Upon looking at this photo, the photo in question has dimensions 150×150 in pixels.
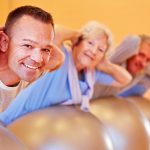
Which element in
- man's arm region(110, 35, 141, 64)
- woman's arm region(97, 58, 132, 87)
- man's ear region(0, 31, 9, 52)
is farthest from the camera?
man's arm region(110, 35, 141, 64)

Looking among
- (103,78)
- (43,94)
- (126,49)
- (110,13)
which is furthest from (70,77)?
(110,13)

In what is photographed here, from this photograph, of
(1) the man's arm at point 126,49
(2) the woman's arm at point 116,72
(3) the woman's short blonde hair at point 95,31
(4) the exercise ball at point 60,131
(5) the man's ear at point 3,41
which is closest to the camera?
(5) the man's ear at point 3,41

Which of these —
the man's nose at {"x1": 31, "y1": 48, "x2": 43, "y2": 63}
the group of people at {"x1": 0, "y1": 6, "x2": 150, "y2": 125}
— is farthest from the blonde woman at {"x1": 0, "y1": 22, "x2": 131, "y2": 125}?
the man's nose at {"x1": 31, "y1": 48, "x2": 43, "y2": 63}

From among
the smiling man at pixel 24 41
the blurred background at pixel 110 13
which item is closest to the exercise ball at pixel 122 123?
the blurred background at pixel 110 13

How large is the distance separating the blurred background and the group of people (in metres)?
0.23

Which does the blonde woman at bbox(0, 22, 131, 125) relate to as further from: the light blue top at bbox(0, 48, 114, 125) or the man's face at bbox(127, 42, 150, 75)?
the man's face at bbox(127, 42, 150, 75)

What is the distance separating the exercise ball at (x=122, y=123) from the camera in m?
0.98

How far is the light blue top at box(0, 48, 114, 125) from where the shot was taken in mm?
852

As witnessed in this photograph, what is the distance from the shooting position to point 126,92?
50.5 inches

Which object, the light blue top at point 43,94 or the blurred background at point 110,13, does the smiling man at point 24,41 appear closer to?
the light blue top at point 43,94

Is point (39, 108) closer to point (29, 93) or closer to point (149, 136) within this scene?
point (29, 93)

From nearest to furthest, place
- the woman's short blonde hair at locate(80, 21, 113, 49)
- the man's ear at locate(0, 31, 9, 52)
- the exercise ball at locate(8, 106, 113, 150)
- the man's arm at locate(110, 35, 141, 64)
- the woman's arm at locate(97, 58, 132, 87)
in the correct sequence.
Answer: the man's ear at locate(0, 31, 9, 52), the exercise ball at locate(8, 106, 113, 150), the woman's short blonde hair at locate(80, 21, 113, 49), the woman's arm at locate(97, 58, 132, 87), the man's arm at locate(110, 35, 141, 64)

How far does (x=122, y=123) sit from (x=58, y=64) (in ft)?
1.53

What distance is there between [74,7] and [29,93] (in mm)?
558
